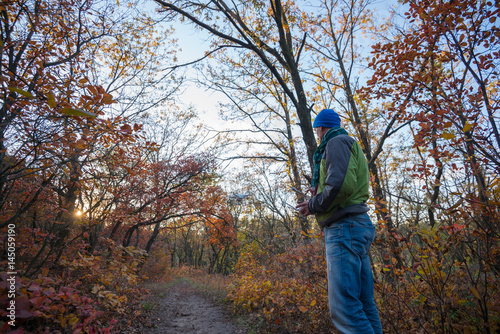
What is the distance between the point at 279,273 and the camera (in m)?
5.44

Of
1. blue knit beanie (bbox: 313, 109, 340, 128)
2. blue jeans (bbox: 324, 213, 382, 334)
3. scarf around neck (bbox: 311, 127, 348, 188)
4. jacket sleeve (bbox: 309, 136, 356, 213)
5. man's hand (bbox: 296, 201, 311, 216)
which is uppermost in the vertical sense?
blue knit beanie (bbox: 313, 109, 340, 128)

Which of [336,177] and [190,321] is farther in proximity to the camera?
[190,321]

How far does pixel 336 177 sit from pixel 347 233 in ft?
1.36

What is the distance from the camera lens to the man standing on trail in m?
1.65

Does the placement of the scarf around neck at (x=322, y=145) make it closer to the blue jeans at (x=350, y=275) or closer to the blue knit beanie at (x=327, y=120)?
the blue knit beanie at (x=327, y=120)

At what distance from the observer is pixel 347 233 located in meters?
1.79

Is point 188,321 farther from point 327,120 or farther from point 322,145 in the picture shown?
point 327,120

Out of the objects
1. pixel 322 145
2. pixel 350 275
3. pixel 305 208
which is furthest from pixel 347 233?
pixel 322 145

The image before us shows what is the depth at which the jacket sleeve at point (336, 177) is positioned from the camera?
177cm

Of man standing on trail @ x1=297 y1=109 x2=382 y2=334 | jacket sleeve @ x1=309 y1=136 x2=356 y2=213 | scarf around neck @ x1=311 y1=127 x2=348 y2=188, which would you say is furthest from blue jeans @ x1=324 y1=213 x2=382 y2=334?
scarf around neck @ x1=311 y1=127 x2=348 y2=188

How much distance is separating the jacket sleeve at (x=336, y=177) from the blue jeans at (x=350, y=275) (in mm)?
188

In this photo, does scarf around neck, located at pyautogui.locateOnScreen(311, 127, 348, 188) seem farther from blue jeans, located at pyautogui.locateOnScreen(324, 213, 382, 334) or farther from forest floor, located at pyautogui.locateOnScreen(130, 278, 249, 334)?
forest floor, located at pyautogui.locateOnScreen(130, 278, 249, 334)

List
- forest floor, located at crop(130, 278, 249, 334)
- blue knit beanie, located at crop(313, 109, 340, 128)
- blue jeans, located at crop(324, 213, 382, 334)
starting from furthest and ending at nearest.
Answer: forest floor, located at crop(130, 278, 249, 334)
blue knit beanie, located at crop(313, 109, 340, 128)
blue jeans, located at crop(324, 213, 382, 334)

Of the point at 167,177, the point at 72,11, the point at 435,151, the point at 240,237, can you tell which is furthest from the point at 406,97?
the point at 240,237
